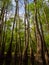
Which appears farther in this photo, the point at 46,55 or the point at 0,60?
the point at 0,60

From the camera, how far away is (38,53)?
39.9 ft

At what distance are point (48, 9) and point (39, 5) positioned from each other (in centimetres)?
253

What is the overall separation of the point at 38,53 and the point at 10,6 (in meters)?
8.29

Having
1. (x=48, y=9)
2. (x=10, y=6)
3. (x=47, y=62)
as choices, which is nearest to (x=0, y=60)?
(x=47, y=62)

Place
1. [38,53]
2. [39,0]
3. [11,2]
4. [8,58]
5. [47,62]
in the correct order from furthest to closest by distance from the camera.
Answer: [11,2]
[39,0]
[8,58]
[38,53]
[47,62]

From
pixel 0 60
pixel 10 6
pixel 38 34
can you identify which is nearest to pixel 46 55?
pixel 38 34

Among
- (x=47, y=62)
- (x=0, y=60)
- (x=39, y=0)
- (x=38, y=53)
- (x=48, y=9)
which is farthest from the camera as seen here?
(x=48, y=9)

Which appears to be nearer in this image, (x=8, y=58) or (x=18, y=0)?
(x=8, y=58)

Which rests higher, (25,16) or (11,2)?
(11,2)

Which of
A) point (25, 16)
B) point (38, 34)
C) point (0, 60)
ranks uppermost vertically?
point (25, 16)

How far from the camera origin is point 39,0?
17.5 meters

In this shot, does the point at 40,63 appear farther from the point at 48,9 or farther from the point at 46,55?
the point at 48,9

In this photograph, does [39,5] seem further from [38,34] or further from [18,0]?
[38,34]

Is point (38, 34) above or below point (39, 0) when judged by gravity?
below
